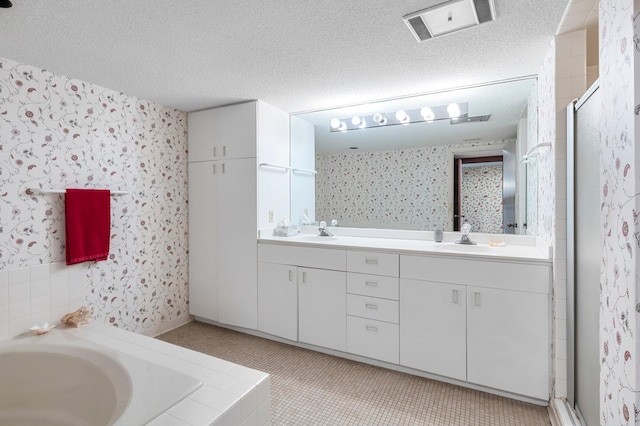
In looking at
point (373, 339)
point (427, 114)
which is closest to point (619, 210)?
point (373, 339)

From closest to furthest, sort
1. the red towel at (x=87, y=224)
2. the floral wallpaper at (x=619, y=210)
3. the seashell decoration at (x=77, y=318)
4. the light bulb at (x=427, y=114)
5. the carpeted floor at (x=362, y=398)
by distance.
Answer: the floral wallpaper at (x=619, y=210)
the carpeted floor at (x=362, y=398)
the seashell decoration at (x=77, y=318)
the red towel at (x=87, y=224)
the light bulb at (x=427, y=114)

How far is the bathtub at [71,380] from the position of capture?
140 centimetres

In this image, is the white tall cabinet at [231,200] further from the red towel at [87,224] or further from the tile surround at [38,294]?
the tile surround at [38,294]

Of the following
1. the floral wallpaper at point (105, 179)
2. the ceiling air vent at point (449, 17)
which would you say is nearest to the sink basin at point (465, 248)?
the ceiling air vent at point (449, 17)

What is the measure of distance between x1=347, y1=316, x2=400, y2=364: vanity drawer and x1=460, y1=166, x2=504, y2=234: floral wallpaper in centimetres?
108

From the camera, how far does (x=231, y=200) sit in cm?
292

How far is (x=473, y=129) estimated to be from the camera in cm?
260

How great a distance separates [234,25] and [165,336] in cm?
261

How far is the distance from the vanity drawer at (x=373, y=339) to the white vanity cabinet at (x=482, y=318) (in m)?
0.06

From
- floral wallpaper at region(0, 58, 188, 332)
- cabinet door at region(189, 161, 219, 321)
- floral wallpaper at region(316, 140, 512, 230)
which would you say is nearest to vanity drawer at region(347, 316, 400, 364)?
floral wallpaper at region(316, 140, 512, 230)

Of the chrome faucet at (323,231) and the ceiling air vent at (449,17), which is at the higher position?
the ceiling air vent at (449,17)

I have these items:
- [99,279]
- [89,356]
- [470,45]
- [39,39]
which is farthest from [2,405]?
[470,45]

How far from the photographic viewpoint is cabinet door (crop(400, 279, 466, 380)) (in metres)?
2.02

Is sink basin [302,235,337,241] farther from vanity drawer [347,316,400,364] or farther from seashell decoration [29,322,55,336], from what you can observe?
seashell decoration [29,322,55,336]
